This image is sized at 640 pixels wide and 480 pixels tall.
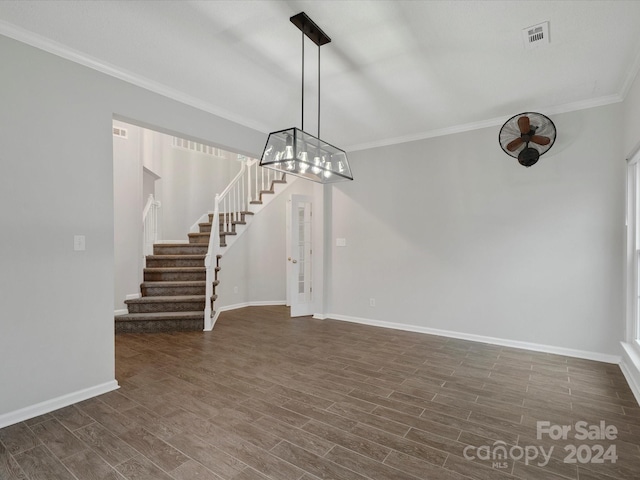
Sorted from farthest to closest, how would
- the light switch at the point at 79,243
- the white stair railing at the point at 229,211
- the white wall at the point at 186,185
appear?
the white wall at the point at 186,185 → the white stair railing at the point at 229,211 → the light switch at the point at 79,243

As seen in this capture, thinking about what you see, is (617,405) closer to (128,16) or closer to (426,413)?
(426,413)

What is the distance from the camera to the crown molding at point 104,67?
92.2 inches

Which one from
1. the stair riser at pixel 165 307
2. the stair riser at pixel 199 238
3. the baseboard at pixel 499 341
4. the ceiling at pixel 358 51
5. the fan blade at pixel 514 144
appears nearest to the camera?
the ceiling at pixel 358 51

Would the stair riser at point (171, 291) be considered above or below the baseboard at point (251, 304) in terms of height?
above

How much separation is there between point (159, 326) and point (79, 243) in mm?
2336

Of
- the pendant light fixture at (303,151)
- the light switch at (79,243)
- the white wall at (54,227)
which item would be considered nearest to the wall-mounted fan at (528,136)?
the pendant light fixture at (303,151)

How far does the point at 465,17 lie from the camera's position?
223cm

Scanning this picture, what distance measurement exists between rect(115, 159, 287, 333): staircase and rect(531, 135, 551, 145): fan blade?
14.2 feet

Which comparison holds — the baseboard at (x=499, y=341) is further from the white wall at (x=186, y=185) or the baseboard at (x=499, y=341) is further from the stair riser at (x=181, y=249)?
the white wall at (x=186, y=185)

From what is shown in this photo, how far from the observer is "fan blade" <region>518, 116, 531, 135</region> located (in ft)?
11.6

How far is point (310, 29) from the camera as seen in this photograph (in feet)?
7.69

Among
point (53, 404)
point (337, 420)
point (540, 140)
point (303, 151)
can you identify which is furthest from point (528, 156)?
point (53, 404)

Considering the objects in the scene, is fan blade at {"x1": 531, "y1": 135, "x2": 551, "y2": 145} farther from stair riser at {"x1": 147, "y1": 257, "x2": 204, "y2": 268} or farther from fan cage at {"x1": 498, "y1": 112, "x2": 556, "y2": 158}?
stair riser at {"x1": 147, "y1": 257, "x2": 204, "y2": 268}

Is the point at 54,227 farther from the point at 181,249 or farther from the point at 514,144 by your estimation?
the point at 514,144
